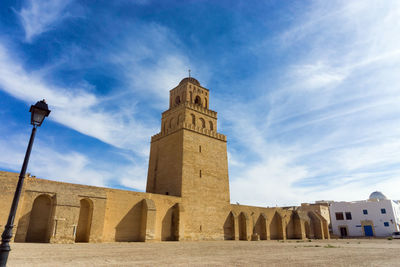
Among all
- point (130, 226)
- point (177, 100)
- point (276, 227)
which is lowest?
point (276, 227)

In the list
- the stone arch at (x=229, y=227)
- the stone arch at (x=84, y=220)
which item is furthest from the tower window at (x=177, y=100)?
the stone arch at (x=84, y=220)

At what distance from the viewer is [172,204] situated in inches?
859

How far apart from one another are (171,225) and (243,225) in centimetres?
852

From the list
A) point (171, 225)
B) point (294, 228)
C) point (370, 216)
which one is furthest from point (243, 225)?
point (370, 216)

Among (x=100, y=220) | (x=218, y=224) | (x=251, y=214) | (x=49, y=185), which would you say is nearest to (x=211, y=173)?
(x=218, y=224)

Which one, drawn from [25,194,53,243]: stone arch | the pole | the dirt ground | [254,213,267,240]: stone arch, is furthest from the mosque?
the pole

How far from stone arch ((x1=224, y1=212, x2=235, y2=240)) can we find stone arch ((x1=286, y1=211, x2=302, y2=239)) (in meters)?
9.99

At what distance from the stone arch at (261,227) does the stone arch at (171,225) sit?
35.7ft

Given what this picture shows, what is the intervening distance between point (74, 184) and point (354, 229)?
41.6 meters

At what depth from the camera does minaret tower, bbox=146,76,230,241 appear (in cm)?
2358

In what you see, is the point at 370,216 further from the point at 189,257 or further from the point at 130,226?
the point at 189,257

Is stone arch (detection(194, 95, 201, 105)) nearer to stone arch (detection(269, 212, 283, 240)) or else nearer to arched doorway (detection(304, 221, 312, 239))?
stone arch (detection(269, 212, 283, 240))

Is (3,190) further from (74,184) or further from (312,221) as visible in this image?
(312,221)

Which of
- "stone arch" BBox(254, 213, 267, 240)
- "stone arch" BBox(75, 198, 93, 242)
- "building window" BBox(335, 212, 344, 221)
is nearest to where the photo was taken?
"stone arch" BBox(75, 198, 93, 242)
